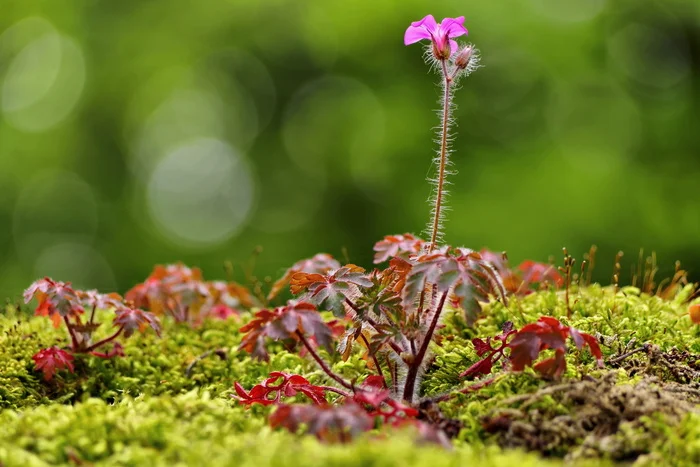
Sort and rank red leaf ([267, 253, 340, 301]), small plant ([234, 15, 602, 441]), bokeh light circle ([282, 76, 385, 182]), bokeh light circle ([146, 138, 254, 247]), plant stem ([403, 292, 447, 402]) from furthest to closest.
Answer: bokeh light circle ([146, 138, 254, 247])
bokeh light circle ([282, 76, 385, 182])
red leaf ([267, 253, 340, 301])
plant stem ([403, 292, 447, 402])
small plant ([234, 15, 602, 441])

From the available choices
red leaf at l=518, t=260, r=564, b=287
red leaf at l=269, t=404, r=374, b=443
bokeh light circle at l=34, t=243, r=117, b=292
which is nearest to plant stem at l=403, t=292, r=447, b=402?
red leaf at l=269, t=404, r=374, b=443

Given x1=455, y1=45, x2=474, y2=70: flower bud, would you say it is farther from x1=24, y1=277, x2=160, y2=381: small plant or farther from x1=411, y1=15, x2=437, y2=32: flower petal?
x1=24, y1=277, x2=160, y2=381: small plant

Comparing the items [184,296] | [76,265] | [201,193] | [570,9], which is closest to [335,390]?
[184,296]

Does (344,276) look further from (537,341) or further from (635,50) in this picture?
(635,50)

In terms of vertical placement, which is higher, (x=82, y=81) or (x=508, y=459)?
(x=82, y=81)

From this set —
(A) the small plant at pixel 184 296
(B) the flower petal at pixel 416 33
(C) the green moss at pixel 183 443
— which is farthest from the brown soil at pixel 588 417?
(A) the small plant at pixel 184 296

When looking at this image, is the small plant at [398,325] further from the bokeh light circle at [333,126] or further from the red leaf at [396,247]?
the bokeh light circle at [333,126]

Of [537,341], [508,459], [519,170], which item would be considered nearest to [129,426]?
[508,459]
